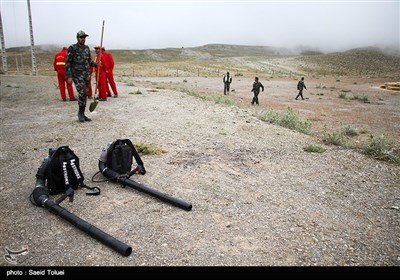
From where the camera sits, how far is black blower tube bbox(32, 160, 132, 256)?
10.1 feet

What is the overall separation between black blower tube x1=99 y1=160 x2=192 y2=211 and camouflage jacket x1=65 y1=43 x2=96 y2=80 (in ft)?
14.3

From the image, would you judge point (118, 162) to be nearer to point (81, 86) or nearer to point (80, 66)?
point (81, 86)

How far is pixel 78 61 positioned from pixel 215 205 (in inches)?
241

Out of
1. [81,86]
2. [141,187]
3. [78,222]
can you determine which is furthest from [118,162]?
[81,86]

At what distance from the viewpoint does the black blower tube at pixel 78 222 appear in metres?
3.08

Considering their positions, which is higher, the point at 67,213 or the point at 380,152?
the point at 67,213

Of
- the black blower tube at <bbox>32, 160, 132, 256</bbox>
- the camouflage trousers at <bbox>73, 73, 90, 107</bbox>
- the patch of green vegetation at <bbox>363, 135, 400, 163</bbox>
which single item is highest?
the camouflage trousers at <bbox>73, 73, 90, 107</bbox>

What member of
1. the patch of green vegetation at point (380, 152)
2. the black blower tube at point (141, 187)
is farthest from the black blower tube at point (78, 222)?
the patch of green vegetation at point (380, 152)

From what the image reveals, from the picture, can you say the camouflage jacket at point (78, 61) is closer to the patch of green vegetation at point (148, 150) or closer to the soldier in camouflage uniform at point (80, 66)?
the soldier in camouflage uniform at point (80, 66)

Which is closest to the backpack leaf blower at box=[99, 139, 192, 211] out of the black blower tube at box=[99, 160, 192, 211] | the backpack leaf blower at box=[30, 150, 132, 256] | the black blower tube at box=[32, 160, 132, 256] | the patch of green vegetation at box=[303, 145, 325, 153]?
the black blower tube at box=[99, 160, 192, 211]

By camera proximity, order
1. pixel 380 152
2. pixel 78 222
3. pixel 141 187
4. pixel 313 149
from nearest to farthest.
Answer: pixel 78 222 < pixel 141 187 < pixel 313 149 < pixel 380 152

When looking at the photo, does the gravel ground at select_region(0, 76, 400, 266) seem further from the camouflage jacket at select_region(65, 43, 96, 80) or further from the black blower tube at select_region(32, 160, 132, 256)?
the camouflage jacket at select_region(65, 43, 96, 80)

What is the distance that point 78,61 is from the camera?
8.13 meters
